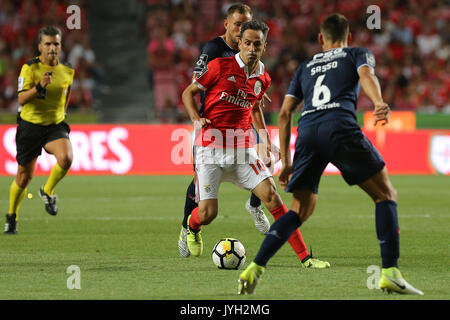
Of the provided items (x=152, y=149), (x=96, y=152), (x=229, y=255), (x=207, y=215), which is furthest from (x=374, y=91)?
(x=96, y=152)

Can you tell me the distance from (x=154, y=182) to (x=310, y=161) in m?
11.1

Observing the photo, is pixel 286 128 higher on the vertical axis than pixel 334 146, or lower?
higher

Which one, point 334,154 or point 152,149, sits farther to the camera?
point 152,149

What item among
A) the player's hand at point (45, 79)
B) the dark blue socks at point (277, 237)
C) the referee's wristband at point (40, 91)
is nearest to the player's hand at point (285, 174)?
the dark blue socks at point (277, 237)

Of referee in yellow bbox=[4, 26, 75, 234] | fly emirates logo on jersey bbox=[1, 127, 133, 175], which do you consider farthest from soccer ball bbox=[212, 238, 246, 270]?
fly emirates logo on jersey bbox=[1, 127, 133, 175]

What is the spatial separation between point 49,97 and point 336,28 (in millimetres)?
4892

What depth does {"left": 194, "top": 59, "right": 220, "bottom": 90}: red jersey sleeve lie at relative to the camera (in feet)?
23.8

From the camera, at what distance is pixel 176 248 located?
8.59 m

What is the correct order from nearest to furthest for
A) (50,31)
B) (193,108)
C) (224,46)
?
1. (193,108)
2. (224,46)
3. (50,31)

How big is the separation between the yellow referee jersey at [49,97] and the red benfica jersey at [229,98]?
121 inches

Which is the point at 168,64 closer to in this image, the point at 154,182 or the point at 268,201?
the point at 154,182

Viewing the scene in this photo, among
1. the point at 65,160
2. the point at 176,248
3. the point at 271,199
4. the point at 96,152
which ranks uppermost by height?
the point at 96,152

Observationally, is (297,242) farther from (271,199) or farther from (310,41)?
(310,41)

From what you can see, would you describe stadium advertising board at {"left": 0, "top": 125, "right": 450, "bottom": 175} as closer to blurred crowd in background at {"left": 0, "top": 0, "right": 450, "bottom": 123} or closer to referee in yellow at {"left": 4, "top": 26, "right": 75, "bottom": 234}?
blurred crowd in background at {"left": 0, "top": 0, "right": 450, "bottom": 123}
